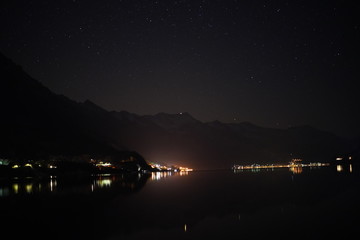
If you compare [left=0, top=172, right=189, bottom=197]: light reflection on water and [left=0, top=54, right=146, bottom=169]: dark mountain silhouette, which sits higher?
[left=0, top=54, right=146, bottom=169]: dark mountain silhouette

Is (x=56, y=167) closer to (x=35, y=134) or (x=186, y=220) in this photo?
(x=35, y=134)

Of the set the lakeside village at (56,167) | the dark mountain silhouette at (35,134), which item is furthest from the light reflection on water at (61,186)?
the dark mountain silhouette at (35,134)

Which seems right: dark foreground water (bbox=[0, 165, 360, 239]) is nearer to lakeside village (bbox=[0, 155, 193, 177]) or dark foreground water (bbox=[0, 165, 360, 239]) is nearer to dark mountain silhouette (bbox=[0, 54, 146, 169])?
lakeside village (bbox=[0, 155, 193, 177])

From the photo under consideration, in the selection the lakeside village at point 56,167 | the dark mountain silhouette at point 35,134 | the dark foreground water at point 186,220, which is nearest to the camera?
the dark foreground water at point 186,220

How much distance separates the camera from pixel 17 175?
236 ft

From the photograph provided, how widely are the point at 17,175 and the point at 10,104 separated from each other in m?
122

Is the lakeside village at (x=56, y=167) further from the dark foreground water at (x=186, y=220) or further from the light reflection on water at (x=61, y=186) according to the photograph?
the dark foreground water at (x=186, y=220)

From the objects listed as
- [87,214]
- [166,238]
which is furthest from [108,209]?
[166,238]

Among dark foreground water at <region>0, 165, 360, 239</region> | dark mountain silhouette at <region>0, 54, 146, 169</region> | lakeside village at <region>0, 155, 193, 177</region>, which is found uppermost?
dark mountain silhouette at <region>0, 54, 146, 169</region>

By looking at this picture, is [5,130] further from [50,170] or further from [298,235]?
[298,235]

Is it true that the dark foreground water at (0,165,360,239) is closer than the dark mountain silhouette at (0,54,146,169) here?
Yes

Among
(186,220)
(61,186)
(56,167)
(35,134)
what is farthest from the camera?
(35,134)

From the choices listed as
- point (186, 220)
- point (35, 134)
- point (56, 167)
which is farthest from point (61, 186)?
point (35, 134)

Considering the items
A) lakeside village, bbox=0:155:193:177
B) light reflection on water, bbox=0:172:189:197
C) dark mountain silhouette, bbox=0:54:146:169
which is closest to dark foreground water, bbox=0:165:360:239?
light reflection on water, bbox=0:172:189:197
